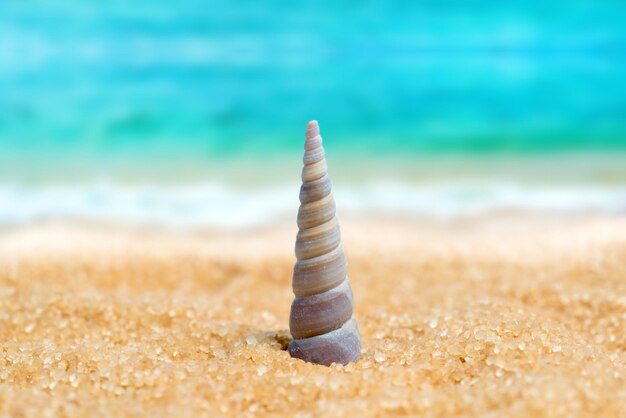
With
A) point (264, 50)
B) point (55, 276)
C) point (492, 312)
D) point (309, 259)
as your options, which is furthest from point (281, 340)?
point (264, 50)

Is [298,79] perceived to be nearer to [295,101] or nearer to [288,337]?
[295,101]

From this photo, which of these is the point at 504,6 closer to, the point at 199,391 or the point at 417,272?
the point at 417,272

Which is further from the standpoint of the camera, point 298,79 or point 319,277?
point 298,79

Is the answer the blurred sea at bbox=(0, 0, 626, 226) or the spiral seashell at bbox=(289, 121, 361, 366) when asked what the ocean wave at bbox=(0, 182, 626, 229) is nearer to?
the blurred sea at bbox=(0, 0, 626, 226)

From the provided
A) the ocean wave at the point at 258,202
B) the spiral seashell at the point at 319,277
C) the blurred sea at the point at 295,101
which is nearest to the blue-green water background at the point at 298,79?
the blurred sea at the point at 295,101

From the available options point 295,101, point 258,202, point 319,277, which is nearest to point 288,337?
point 319,277

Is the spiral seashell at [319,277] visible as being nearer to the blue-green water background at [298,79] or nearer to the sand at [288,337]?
the sand at [288,337]
